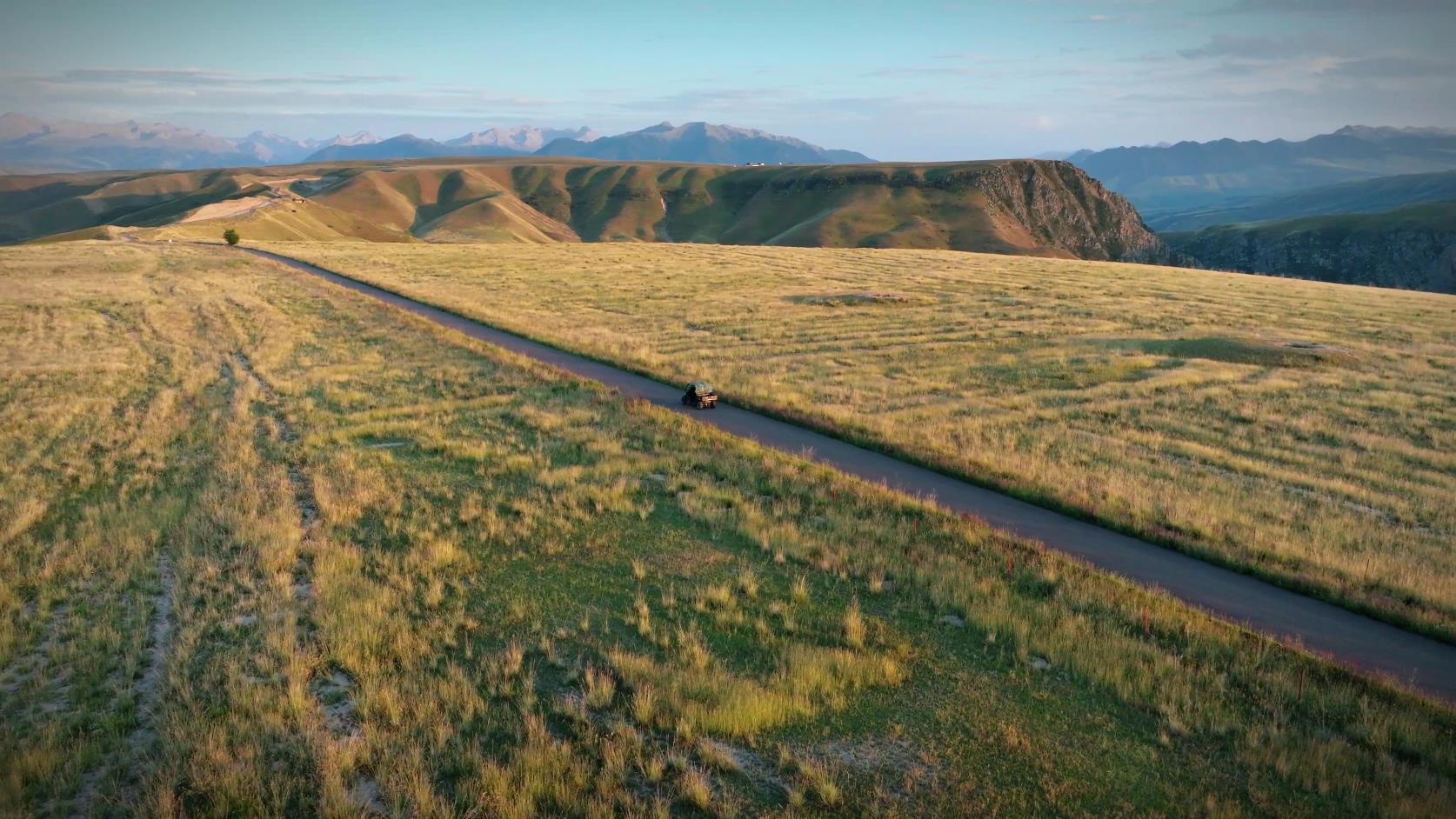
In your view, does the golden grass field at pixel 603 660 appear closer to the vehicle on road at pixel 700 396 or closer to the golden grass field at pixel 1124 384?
the golden grass field at pixel 1124 384

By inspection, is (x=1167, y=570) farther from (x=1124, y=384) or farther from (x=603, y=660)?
(x=1124, y=384)

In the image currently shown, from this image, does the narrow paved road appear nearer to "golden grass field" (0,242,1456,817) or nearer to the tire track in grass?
"golden grass field" (0,242,1456,817)


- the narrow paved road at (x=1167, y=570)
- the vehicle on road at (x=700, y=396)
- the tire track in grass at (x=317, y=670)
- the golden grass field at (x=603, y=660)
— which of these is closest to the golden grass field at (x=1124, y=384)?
the narrow paved road at (x=1167, y=570)

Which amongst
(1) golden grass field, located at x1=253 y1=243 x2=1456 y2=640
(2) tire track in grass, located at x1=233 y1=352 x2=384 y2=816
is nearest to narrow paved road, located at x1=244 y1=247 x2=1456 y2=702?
(1) golden grass field, located at x1=253 y1=243 x2=1456 y2=640

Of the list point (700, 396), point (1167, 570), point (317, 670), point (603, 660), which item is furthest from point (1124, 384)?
point (317, 670)

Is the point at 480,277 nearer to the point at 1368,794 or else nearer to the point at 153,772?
the point at 153,772

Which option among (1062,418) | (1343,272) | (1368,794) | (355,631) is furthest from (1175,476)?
(1343,272)
